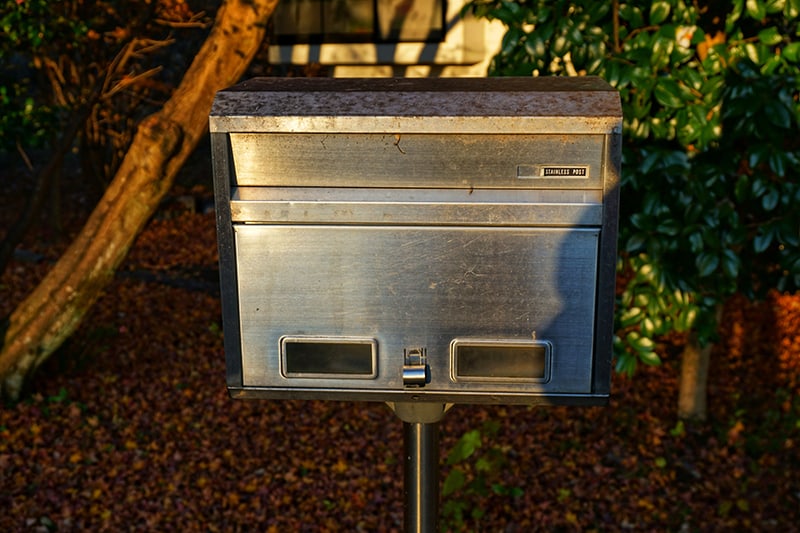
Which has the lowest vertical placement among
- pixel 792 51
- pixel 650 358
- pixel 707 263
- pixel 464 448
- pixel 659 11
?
pixel 464 448

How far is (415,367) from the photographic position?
214 cm

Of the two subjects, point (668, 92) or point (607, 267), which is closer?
point (607, 267)

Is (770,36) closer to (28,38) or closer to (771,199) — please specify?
(771,199)

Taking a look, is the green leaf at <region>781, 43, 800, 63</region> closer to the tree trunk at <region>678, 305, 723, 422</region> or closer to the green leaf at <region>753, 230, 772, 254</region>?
the green leaf at <region>753, 230, 772, 254</region>

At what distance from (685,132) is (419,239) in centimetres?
205

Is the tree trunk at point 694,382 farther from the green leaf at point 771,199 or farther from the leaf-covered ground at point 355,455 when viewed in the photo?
the green leaf at point 771,199

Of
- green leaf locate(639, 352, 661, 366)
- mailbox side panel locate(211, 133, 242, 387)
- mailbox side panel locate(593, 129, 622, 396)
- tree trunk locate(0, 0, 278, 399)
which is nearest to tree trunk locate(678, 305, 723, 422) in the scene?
green leaf locate(639, 352, 661, 366)

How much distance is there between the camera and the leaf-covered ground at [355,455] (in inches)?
178

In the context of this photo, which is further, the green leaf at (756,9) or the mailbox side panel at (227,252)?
the green leaf at (756,9)

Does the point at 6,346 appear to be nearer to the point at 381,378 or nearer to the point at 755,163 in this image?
the point at 381,378

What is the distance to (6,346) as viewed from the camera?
531cm

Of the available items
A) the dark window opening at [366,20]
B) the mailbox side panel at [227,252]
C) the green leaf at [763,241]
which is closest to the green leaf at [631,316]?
the green leaf at [763,241]

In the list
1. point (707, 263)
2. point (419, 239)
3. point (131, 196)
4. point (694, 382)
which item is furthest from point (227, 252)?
point (694, 382)

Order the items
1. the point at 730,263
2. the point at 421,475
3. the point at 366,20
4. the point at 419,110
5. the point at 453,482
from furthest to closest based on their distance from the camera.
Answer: the point at 366,20 → the point at 453,482 → the point at 730,263 → the point at 421,475 → the point at 419,110
